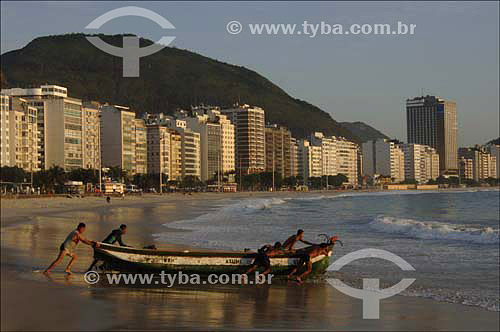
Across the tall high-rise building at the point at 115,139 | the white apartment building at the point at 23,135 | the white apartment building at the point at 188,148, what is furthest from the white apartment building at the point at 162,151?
the white apartment building at the point at 23,135

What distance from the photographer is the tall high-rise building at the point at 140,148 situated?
156 metres

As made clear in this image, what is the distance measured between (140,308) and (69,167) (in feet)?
396

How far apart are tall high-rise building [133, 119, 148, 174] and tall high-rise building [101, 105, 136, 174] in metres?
4.66

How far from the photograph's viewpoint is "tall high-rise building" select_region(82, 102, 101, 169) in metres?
136

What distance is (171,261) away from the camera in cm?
1600

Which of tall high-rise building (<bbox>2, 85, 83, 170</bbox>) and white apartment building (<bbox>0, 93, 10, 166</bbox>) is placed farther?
tall high-rise building (<bbox>2, 85, 83, 170</bbox>)

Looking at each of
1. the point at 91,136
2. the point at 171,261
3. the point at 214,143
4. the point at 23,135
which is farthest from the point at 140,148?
the point at 171,261

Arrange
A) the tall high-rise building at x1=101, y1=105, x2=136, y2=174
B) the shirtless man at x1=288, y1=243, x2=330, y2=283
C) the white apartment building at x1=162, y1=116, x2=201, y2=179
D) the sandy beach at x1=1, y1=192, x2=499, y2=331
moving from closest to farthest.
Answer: the sandy beach at x1=1, y1=192, x2=499, y2=331, the shirtless man at x1=288, y1=243, x2=330, y2=283, the tall high-rise building at x1=101, y1=105, x2=136, y2=174, the white apartment building at x1=162, y1=116, x2=201, y2=179

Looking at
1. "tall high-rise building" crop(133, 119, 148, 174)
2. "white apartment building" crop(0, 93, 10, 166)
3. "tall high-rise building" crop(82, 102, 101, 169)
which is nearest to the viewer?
"white apartment building" crop(0, 93, 10, 166)

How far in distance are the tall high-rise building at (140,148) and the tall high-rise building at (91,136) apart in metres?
15.1

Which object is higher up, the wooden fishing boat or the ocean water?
the wooden fishing boat

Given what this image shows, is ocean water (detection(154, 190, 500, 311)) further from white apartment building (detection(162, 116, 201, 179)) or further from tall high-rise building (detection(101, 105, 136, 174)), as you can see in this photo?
white apartment building (detection(162, 116, 201, 179))

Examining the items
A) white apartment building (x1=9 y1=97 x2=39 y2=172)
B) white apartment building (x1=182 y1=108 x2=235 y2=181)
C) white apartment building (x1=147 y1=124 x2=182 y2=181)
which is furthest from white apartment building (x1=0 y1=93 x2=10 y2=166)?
white apartment building (x1=182 y1=108 x2=235 y2=181)

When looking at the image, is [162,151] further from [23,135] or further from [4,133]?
[4,133]
